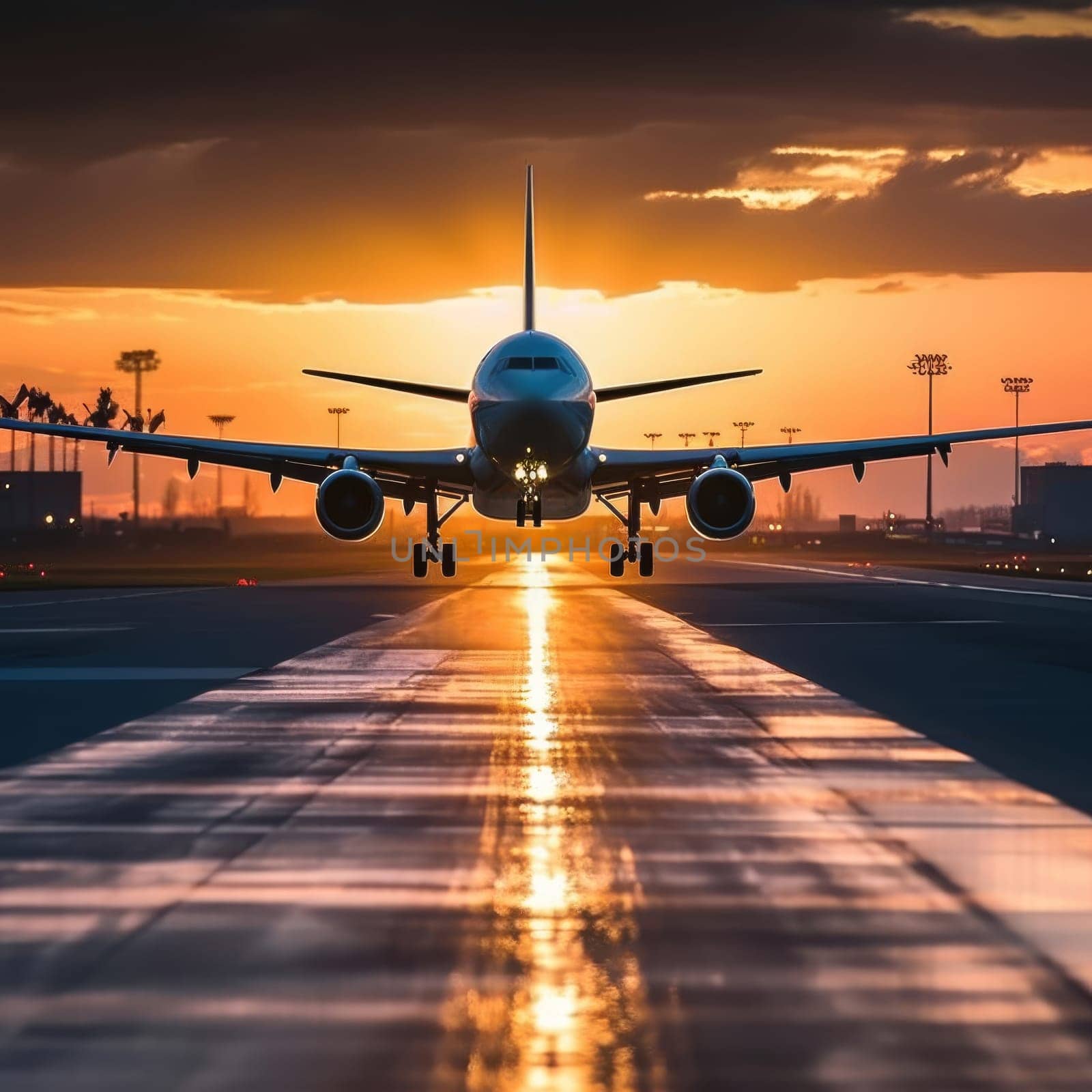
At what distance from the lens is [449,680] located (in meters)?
24.5

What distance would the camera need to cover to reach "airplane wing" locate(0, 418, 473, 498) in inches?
1720

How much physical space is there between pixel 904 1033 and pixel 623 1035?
1.23 meters

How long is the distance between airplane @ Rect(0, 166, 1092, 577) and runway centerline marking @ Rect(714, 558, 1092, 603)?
25.2 ft

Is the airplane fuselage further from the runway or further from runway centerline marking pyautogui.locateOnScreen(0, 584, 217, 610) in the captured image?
runway centerline marking pyautogui.locateOnScreen(0, 584, 217, 610)

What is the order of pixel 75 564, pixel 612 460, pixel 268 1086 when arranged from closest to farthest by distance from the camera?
pixel 268 1086 → pixel 612 460 → pixel 75 564

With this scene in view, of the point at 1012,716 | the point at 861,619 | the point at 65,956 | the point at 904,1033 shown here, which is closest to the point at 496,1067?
the point at 904,1033

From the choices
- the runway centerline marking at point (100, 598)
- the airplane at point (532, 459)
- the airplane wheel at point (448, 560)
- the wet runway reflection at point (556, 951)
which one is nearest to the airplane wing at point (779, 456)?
the airplane at point (532, 459)

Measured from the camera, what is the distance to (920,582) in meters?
66.2

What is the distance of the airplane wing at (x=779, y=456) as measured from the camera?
44688 millimetres

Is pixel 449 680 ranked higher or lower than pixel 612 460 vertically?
lower

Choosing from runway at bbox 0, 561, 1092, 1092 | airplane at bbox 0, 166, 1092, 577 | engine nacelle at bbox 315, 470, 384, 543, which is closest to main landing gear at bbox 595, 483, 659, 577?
airplane at bbox 0, 166, 1092, 577

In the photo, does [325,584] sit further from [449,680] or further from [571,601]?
[449,680]

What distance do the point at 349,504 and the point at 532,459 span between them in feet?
18.4

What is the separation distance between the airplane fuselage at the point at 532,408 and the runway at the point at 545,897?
14961mm
